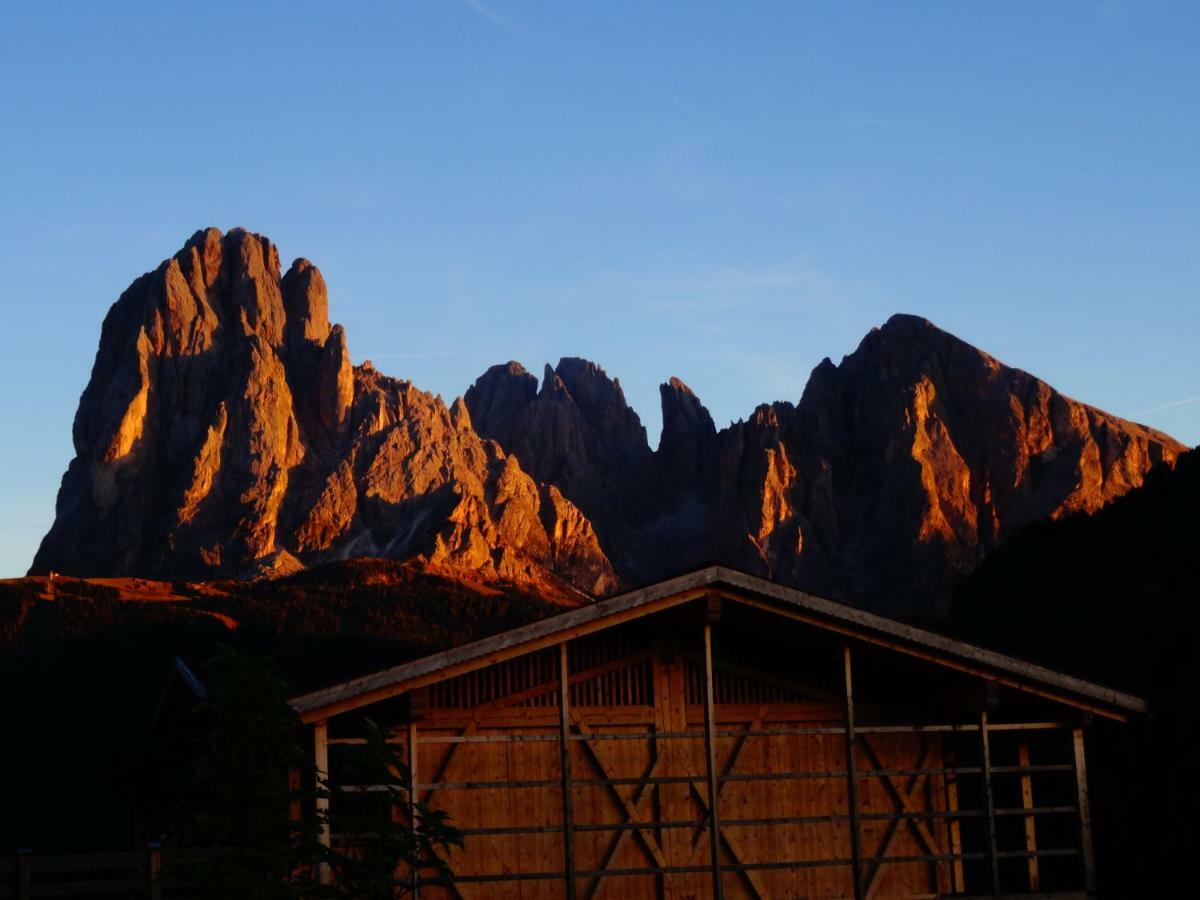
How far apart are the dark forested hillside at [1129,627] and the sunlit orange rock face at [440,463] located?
66.9m

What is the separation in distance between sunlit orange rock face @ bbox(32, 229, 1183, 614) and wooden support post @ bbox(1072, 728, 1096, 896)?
110 metres

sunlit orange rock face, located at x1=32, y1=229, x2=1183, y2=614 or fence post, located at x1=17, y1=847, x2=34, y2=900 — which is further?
sunlit orange rock face, located at x1=32, y1=229, x2=1183, y2=614

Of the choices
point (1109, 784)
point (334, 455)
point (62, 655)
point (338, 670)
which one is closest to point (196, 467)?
point (334, 455)

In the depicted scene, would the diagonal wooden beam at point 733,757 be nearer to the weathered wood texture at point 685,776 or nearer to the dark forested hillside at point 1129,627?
the weathered wood texture at point 685,776

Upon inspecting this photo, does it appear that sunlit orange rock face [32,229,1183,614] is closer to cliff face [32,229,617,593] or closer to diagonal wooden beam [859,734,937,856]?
cliff face [32,229,617,593]

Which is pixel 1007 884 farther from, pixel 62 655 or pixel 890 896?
pixel 62 655

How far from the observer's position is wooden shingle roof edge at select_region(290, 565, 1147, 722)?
17.0 meters

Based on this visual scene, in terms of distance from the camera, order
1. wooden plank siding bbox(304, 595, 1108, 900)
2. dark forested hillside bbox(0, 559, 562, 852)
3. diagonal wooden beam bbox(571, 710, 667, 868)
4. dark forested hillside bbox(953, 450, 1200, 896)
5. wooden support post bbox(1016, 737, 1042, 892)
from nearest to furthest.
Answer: wooden plank siding bbox(304, 595, 1108, 900), diagonal wooden beam bbox(571, 710, 667, 868), wooden support post bbox(1016, 737, 1042, 892), dark forested hillside bbox(953, 450, 1200, 896), dark forested hillside bbox(0, 559, 562, 852)

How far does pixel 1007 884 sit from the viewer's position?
3588 centimetres

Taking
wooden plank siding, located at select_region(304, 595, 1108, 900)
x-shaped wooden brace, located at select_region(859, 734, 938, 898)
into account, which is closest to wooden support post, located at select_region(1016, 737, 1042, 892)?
wooden plank siding, located at select_region(304, 595, 1108, 900)

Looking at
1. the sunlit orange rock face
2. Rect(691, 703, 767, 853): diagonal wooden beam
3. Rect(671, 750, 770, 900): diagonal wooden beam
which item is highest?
the sunlit orange rock face

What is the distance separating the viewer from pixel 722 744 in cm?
1927

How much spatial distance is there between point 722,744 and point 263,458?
402ft

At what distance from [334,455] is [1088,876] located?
128093 millimetres
